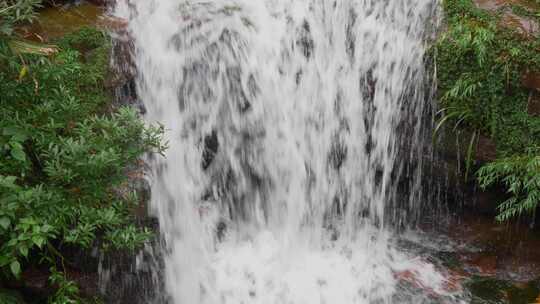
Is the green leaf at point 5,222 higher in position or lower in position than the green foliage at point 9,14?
lower

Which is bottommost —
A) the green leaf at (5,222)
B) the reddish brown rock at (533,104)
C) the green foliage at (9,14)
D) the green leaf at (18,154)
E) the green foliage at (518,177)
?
the green foliage at (518,177)

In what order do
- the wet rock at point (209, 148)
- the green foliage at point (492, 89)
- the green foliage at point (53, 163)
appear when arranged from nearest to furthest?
the green foliage at point (53, 163) → the green foliage at point (492, 89) → the wet rock at point (209, 148)

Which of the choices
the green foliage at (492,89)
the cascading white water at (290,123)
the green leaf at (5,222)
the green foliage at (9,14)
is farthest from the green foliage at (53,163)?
the green foliage at (492,89)

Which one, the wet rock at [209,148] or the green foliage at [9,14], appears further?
the wet rock at [209,148]

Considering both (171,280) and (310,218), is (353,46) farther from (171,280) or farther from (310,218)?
(171,280)

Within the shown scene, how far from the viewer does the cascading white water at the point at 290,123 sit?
4668 millimetres

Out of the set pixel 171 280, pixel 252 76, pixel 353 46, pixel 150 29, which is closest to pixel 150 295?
pixel 171 280

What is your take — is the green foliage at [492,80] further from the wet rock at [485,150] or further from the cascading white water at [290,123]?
the cascading white water at [290,123]

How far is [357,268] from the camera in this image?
4512 mm

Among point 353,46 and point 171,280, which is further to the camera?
point 353,46

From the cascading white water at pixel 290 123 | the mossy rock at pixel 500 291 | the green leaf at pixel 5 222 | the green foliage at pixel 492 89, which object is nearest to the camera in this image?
the green leaf at pixel 5 222

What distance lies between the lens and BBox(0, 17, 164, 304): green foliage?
244cm

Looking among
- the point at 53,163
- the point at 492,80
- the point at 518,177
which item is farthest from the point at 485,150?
the point at 53,163

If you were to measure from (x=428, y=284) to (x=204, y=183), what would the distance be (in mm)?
2385
